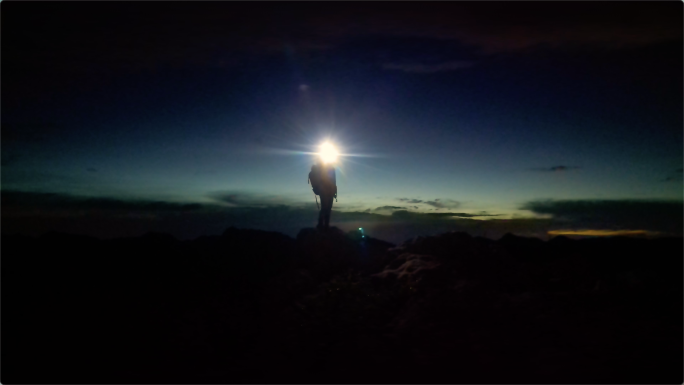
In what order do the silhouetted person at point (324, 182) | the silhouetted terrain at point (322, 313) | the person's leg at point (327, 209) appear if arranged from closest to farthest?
the silhouetted terrain at point (322, 313), the silhouetted person at point (324, 182), the person's leg at point (327, 209)

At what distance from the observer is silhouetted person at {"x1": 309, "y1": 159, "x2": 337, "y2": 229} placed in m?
15.7

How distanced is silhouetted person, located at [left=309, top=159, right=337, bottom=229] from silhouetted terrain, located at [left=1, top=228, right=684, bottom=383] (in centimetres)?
119

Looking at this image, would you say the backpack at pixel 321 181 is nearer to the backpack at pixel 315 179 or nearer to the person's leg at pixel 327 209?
the backpack at pixel 315 179

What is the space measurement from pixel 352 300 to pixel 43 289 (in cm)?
845

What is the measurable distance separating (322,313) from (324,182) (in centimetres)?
471

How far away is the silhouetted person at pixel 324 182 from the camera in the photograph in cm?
1574

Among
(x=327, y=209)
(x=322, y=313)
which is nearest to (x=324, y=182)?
(x=327, y=209)

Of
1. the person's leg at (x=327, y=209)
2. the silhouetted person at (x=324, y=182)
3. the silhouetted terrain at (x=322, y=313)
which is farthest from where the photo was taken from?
the person's leg at (x=327, y=209)

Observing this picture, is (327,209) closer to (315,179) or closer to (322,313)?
(315,179)

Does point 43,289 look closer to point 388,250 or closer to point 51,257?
point 51,257

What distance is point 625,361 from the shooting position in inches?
390

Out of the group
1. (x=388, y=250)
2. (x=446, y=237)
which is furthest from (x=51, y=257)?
(x=446, y=237)

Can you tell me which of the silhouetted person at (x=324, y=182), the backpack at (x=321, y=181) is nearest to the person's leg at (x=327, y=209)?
the silhouetted person at (x=324, y=182)

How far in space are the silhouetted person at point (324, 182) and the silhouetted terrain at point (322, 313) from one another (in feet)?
3.91
